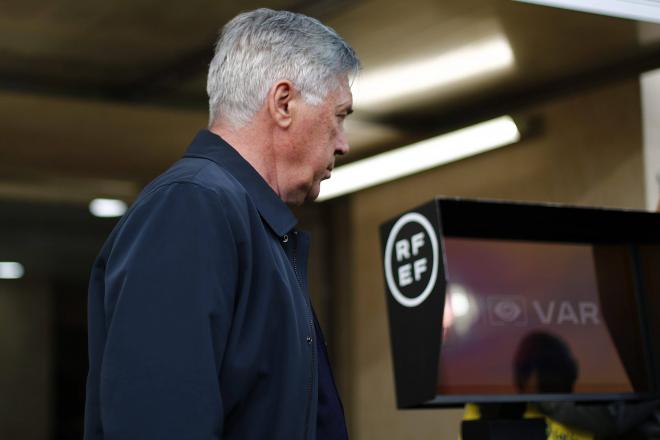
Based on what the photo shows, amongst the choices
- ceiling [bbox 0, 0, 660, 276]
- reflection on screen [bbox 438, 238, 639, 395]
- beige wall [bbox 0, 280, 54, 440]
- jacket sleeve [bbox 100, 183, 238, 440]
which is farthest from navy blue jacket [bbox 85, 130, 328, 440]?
beige wall [bbox 0, 280, 54, 440]

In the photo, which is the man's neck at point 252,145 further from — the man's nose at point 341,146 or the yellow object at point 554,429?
the yellow object at point 554,429

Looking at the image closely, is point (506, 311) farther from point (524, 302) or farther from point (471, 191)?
point (471, 191)

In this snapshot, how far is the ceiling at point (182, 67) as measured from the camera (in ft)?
16.5

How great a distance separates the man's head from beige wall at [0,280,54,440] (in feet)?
27.2

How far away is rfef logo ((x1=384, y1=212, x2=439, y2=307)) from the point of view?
227 centimetres

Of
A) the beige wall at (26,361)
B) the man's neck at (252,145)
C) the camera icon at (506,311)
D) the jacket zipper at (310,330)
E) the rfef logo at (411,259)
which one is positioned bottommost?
the jacket zipper at (310,330)

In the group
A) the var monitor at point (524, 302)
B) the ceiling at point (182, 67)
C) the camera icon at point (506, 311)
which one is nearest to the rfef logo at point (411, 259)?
the var monitor at point (524, 302)

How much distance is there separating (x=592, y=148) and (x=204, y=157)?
16.2 feet

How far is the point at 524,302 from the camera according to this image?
2.69m

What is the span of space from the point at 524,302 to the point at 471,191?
4521 mm

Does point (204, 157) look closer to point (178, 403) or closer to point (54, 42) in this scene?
point (178, 403)

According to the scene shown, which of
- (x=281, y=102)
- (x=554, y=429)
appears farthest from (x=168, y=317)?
(x=554, y=429)

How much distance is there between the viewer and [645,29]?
5.14 metres

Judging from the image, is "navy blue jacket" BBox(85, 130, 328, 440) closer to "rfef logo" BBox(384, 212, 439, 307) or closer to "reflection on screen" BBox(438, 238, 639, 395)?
"rfef logo" BBox(384, 212, 439, 307)
